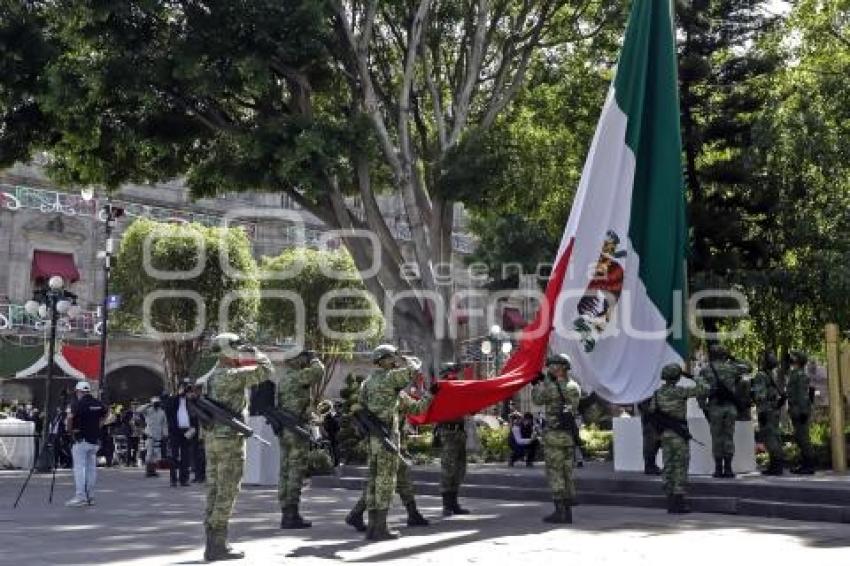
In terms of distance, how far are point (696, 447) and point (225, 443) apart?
8513 mm

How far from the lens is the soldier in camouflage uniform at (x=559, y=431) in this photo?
11.1m

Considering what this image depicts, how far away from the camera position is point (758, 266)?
22.0m

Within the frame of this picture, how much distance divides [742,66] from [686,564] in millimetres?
16439

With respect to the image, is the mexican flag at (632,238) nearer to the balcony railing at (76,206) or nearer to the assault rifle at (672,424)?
the assault rifle at (672,424)

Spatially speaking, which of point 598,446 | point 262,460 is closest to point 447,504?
point 262,460

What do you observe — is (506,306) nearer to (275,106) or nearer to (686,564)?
(275,106)

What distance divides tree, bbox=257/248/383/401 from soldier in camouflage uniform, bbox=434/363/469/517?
24902 millimetres

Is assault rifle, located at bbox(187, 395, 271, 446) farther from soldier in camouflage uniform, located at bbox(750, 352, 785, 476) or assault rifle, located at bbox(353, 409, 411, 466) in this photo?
soldier in camouflage uniform, located at bbox(750, 352, 785, 476)

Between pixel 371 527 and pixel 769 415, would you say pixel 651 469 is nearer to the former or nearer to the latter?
pixel 769 415

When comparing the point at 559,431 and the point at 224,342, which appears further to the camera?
the point at 559,431

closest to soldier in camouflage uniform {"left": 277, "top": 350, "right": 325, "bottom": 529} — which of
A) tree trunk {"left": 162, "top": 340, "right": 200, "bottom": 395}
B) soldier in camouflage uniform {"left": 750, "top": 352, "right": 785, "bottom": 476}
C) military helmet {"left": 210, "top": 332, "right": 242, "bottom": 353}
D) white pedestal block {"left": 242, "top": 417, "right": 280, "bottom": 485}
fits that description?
military helmet {"left": 210, "top": 332, "right": 242, "bottom": 353}

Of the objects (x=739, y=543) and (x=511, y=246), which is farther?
(x=511, y=246)

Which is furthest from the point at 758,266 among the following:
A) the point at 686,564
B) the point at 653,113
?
the point at 686,564

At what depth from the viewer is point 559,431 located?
1116 centimetres
